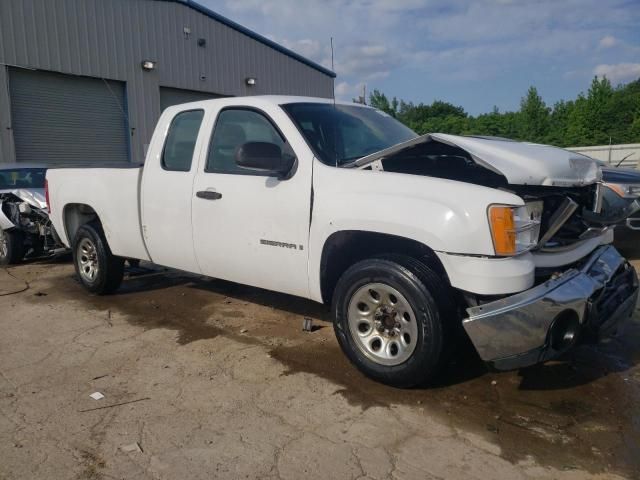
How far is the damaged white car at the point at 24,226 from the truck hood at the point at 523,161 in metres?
6.23

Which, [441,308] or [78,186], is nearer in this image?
[441,308]

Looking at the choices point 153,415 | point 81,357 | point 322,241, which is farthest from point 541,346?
point 81,357

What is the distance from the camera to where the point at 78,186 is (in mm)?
6027

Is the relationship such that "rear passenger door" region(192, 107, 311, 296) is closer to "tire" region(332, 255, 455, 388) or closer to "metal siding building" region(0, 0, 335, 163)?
"tire" region(332, 255, 455, 388)

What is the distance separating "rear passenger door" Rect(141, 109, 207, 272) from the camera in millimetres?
4828

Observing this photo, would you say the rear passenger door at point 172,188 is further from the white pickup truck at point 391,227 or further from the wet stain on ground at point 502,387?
the wet stain on ground at point 502,387

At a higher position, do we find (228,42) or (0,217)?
(228,42)

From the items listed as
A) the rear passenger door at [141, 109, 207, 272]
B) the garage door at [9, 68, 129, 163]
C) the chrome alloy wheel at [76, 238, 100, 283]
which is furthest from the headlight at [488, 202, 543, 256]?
the garage door at [9, 68, 129, 163]

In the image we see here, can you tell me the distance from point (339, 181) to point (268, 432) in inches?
65.3

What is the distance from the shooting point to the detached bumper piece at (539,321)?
307 cm

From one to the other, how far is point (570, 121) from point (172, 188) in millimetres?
55359

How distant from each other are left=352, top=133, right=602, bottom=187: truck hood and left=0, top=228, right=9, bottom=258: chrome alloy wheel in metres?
6.66

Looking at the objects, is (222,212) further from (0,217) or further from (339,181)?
(0,217)

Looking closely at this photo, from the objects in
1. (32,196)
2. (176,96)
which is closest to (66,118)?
(176,96)
